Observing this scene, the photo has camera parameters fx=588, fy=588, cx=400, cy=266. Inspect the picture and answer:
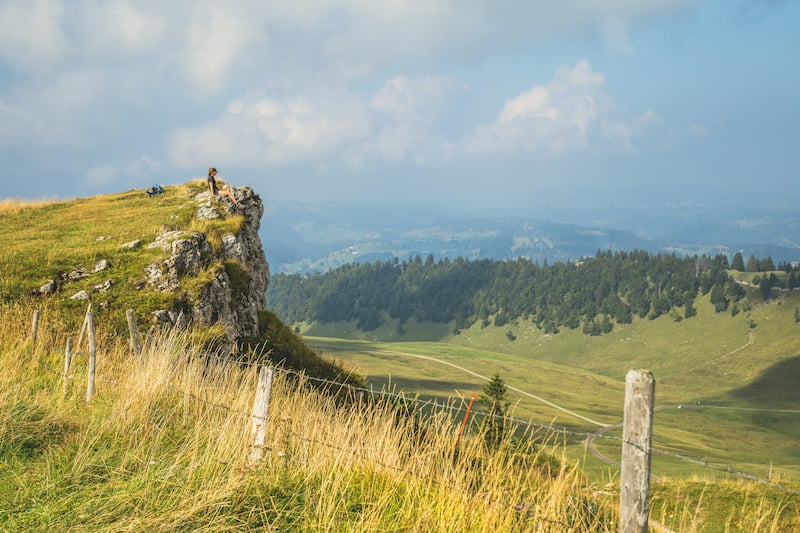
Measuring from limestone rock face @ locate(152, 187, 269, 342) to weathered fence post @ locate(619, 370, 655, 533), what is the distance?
19.3 metres

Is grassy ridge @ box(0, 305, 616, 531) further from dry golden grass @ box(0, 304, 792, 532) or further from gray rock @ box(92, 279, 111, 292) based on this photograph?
gray rock @ box(92, 279, 111, 292)

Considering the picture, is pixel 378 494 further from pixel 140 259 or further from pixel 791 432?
pixel 791 432

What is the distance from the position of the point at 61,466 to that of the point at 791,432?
165 meters

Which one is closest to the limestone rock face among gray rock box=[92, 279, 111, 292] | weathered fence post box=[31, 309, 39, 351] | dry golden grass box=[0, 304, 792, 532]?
gray rock box=[92, 279, 111, 292]

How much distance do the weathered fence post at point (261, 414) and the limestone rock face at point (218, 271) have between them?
15395 mm

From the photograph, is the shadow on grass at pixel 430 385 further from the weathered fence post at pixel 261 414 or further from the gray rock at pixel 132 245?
the weathered fence post at pixel 261 414

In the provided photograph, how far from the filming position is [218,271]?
86.8ft

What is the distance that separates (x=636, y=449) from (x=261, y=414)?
4.44 m

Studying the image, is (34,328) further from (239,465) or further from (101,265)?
(101,265)

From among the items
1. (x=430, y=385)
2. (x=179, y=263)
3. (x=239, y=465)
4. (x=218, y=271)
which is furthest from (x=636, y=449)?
(x=430, y=385)

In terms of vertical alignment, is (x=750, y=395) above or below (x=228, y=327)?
below

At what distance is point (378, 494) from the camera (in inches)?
256

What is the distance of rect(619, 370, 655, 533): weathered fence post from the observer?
4879 mm

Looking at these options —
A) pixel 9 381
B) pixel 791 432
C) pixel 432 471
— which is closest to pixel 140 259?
pixel 9 381
